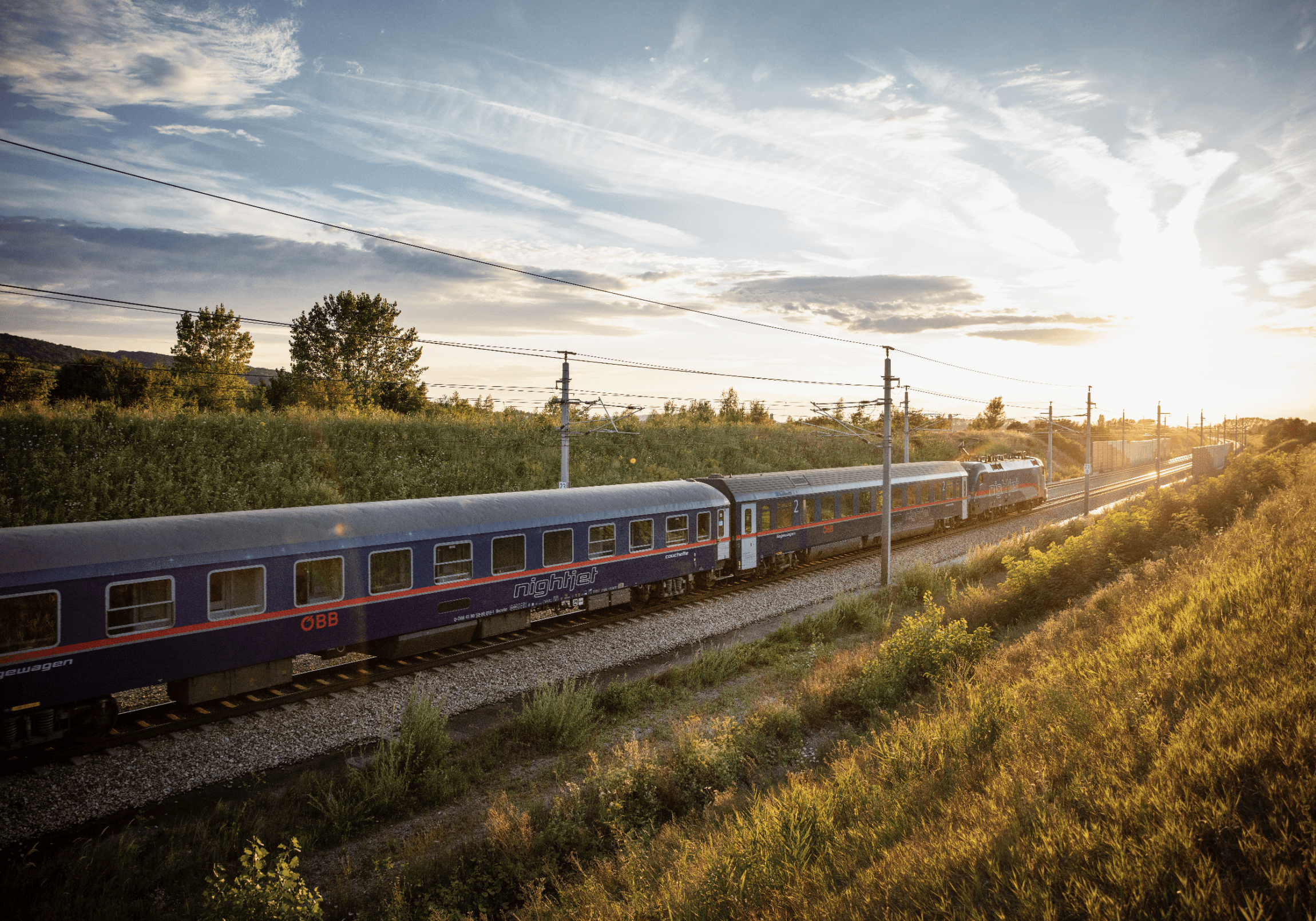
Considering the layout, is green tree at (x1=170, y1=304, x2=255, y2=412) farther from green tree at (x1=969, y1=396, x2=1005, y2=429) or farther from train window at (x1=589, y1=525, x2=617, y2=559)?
green tree at (x1=969, y1=396, x2=1005, y2=429)

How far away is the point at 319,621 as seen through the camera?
11625 mm

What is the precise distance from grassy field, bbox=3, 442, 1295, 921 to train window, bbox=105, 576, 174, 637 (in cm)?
283

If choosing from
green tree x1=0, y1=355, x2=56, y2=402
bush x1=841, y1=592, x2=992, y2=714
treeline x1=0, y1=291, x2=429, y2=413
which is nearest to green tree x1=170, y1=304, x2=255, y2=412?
treeline x1=0, y1=291, x2=429, y2=413

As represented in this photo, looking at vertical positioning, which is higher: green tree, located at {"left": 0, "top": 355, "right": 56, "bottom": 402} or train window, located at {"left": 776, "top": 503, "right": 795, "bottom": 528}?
green tree, located at {"left": 0, "top": 355, "right": 56, "bottom": 402}

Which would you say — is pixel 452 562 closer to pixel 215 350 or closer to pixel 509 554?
pixel 509 554

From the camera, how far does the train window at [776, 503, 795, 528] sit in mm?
21688

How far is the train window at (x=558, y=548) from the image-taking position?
15.1 meters

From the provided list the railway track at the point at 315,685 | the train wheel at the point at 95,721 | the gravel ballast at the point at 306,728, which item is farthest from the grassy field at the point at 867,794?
the train wheel at the point at 95,721

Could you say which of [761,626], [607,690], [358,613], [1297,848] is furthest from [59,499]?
[1297,848]

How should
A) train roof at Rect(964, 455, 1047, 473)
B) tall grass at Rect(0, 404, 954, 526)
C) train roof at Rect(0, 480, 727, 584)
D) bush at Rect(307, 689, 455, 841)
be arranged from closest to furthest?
bush at Rect(307, 689, 455, 841), train roof at Rect(0, 480, 727, 584), tall grass at Rect(0, 404, 954, 526), train roof at Rect(964, 455, 1047, 473)

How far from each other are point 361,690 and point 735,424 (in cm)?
4125

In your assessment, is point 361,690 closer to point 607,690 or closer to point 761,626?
point 607,690

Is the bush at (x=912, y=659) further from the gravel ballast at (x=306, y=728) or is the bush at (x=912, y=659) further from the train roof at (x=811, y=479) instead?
the train roof at (x=811, y=479)

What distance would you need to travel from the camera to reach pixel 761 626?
16766mm
